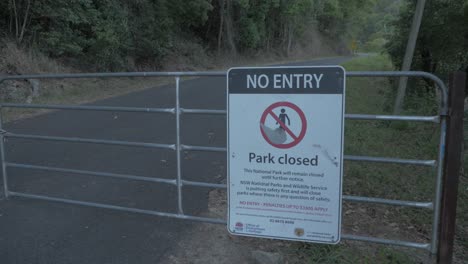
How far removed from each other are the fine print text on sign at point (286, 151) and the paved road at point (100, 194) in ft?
3.51

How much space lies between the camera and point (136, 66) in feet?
64.1

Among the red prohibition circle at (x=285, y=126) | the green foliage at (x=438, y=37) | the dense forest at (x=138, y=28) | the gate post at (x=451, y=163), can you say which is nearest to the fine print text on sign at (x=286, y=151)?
the red prohibition circle at (x=285, y=126)

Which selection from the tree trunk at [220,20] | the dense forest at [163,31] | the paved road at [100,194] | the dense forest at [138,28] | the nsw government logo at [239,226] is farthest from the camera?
the tree trunk at [220,20]

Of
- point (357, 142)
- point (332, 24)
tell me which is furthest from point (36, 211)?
point (332, 24)

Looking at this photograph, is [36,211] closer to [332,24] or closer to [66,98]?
[66,98]

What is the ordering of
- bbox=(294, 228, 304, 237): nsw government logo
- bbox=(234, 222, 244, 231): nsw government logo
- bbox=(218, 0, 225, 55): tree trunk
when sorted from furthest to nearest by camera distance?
bbox=(218, 0, 225, 55): tree trunk
bbox=(234, 222, 244, 231): nsw government logo
bbox=(294, 228, 304, 237): nsw government logo

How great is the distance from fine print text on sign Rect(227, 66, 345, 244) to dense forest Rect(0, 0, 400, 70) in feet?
41.2

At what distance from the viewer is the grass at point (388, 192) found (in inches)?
139

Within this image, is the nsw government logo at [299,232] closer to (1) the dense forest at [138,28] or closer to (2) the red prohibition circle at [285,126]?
(2) the red prohibition circle at [285,126]

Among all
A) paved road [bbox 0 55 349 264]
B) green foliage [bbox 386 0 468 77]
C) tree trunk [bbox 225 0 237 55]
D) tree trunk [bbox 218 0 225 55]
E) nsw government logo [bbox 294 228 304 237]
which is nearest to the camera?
nsw government logo [bbox 294 228 304 237]

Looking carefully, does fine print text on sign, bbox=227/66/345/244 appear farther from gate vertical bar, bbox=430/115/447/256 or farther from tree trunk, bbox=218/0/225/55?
tree trunk, bbox=218/0/225/55

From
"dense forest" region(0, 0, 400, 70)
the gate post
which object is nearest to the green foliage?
"dense forest" region(0, 0, 400, 70)

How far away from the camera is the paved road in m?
3.65

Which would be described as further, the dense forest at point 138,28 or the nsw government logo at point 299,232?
the dense forest at point 138,28
